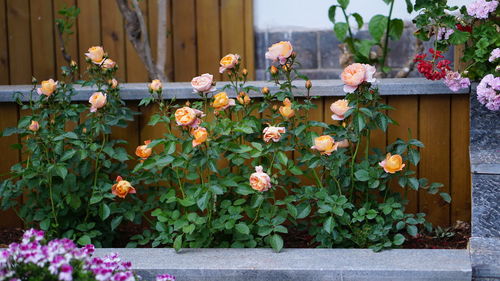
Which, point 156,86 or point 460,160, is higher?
point 156,86

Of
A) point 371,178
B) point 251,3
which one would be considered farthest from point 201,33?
point 371,178

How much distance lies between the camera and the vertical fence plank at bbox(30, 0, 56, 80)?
483 centimetres

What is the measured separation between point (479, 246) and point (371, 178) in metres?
0.52

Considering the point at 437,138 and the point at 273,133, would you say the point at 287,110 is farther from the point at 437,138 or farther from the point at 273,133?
the point at 437,138

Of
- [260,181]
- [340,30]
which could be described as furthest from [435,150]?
[340,30]

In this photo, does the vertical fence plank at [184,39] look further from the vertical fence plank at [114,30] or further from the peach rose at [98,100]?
the peach rose at [98,100]

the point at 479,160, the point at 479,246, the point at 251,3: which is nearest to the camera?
the point at 479,246

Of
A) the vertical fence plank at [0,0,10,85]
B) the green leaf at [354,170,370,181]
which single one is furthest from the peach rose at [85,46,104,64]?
the vertical fence plank at [0,0,10,85]

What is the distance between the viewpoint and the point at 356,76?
306 cm

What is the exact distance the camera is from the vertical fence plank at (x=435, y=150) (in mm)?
3473

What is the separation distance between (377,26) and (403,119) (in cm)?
96

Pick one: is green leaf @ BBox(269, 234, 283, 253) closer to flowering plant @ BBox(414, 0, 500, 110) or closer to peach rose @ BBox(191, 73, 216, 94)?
peach rose @ BBox(191, 73, 216, 94)

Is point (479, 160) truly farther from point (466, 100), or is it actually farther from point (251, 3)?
point (251, 3)

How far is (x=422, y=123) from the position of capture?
3.49m
